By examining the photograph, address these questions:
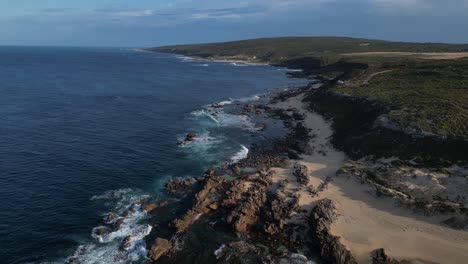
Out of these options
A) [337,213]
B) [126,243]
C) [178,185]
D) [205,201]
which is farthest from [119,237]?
[337,213]

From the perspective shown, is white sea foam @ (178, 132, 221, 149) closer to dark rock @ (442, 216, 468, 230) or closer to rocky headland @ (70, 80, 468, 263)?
rocky headland @ (70, 80, 468, 263)

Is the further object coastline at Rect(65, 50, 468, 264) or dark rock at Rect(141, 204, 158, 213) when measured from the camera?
dark rock at Rect(141, 204, 158, 213)

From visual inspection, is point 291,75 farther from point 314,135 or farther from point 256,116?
point 314,135

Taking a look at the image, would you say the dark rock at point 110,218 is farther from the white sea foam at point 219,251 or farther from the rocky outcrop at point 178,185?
the white sea foam at point 219,251

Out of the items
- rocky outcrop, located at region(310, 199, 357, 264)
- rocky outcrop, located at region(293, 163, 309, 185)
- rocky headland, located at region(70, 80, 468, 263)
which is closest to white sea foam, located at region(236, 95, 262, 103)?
rocky headland, located at region(70, 80, 468, 263)

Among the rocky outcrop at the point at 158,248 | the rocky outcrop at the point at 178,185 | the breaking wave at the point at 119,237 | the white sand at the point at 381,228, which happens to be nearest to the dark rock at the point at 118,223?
the breaking wave at the point at 119,237

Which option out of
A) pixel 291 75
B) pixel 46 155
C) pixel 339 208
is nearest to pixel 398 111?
pixel 339 208
